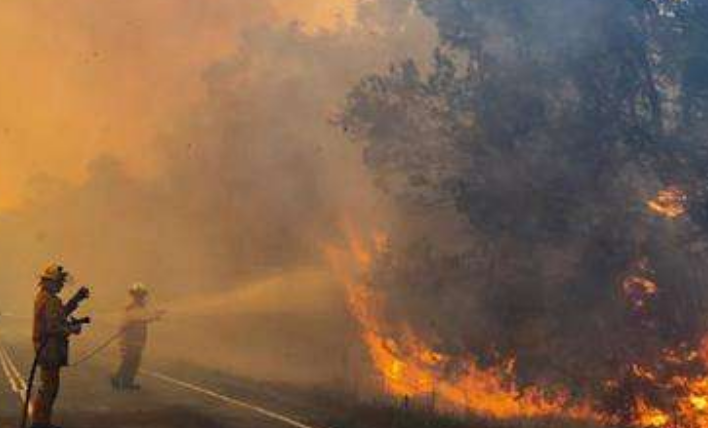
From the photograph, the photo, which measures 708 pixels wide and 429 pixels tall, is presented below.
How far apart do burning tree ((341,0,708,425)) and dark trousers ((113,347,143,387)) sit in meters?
6.97

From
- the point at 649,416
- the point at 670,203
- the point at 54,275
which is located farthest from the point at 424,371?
the point at 54,275

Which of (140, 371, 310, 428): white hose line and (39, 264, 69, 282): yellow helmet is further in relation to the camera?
(140, 371, 310, 428): white hose line

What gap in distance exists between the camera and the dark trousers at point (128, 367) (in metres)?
19.3

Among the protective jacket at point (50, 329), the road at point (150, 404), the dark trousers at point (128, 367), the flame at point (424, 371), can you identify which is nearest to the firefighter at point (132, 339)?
the dark trousers at point (128, 367)

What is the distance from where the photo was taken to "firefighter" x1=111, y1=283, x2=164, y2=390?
1933cm

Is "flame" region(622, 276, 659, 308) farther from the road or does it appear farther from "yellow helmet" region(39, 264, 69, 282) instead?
"yellow helmet" region(39, 264, 69, 282)

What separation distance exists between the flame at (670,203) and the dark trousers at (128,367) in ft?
35.3

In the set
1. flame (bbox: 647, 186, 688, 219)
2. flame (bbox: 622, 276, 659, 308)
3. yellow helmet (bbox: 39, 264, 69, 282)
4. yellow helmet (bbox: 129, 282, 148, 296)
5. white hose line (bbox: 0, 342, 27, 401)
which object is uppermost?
flame (bbox: 647, 186, 688, 219)

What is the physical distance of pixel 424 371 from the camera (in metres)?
26.5

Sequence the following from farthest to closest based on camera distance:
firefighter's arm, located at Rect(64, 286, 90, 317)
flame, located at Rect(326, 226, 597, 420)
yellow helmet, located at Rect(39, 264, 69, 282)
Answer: flame, located at Rect(326, 226, 597, 420), yellow helmet, located at Rect(39, 264, 69, 282), firefighter's arm, located at Rect(64, 286, 90, 317)

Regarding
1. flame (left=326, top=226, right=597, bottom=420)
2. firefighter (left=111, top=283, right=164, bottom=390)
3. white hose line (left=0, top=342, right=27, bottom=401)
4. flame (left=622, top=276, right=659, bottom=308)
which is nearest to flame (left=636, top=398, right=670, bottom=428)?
flame (left=326, top=226, right=597, bottom=420)

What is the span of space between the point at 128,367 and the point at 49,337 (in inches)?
293

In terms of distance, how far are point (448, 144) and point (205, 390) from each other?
728cm

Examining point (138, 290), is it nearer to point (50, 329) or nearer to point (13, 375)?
point (13, 375)
